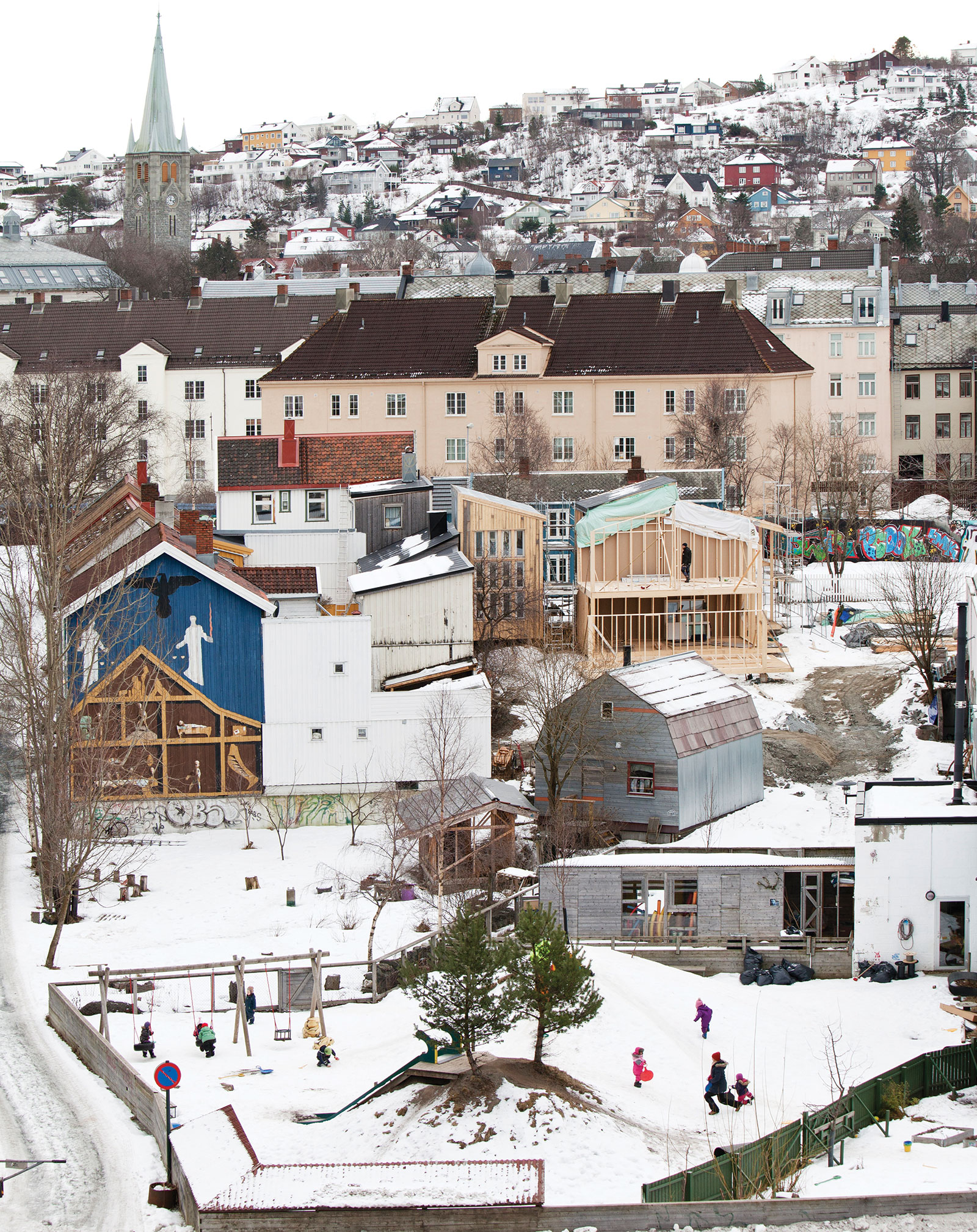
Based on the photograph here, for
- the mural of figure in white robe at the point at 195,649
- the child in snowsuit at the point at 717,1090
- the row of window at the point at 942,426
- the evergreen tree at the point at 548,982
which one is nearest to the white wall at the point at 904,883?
the child in snowsuit at the point at 717,1090

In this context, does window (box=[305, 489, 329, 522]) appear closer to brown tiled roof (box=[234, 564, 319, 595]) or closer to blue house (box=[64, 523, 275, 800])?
brown tiled roof (box=[234, 564, 319, 595])

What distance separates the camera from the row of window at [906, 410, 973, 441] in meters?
73.2

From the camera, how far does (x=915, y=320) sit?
7512 centimetres

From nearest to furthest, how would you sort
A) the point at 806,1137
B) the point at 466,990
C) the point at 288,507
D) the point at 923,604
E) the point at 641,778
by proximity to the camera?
the point at 806,1137
the point at 466,990
the point at 641,778
the point at 923,604
the point at 288,507

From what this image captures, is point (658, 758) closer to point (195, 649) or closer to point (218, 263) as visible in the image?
point (195, 649)

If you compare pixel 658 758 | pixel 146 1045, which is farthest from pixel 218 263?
pixel 146 1045

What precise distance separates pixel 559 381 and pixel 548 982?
152ft

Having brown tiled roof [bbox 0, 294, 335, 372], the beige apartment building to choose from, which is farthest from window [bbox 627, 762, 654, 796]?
brown tiled roof [bbox 0, 294, 335, 372]

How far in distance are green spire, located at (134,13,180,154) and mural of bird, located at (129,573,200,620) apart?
463 ft

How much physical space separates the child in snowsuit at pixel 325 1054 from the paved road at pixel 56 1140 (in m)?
3.10

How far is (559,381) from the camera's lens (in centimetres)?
6581

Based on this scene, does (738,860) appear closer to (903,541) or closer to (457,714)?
(457,714)

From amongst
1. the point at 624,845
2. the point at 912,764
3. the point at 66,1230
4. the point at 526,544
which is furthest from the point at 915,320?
the point at 66,1230

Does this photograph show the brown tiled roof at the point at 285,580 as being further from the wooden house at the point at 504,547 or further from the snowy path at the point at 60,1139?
the snowy path at the point at 60,1139
